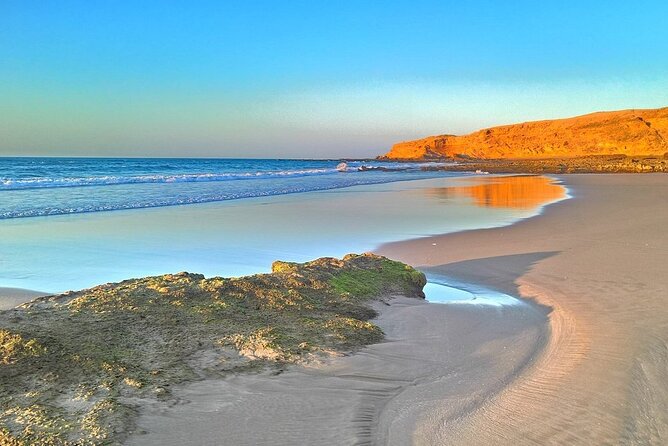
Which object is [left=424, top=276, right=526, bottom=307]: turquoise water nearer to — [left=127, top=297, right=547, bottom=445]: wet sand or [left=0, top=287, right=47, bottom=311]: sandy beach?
[left=127, top=297, right=547, bottom=445]: wet sand

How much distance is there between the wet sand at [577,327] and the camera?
289 centimetres

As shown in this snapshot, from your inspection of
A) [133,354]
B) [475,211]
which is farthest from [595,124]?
[133,354]

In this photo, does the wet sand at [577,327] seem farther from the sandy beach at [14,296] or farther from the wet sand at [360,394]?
the sandy beach at [14,296]

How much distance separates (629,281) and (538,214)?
8112 mm

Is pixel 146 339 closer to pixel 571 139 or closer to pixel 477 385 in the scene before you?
pixel 477 385

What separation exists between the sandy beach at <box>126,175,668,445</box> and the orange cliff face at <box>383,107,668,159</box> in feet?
273

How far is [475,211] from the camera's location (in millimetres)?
15562

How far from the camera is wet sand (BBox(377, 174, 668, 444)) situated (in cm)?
289

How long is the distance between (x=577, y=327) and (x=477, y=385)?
188 cm

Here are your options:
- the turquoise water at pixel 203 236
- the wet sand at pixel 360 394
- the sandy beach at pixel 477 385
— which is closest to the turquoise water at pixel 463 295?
the sandy beach at pixel 477 385

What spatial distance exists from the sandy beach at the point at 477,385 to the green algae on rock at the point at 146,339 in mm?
201

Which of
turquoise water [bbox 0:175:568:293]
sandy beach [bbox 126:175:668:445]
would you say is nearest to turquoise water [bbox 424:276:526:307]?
sandy beach [bbox 126:175:668:445]

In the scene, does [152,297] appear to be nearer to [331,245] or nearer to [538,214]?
[331,245]

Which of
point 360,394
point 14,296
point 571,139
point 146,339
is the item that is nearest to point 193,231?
Answer: point 14,296
